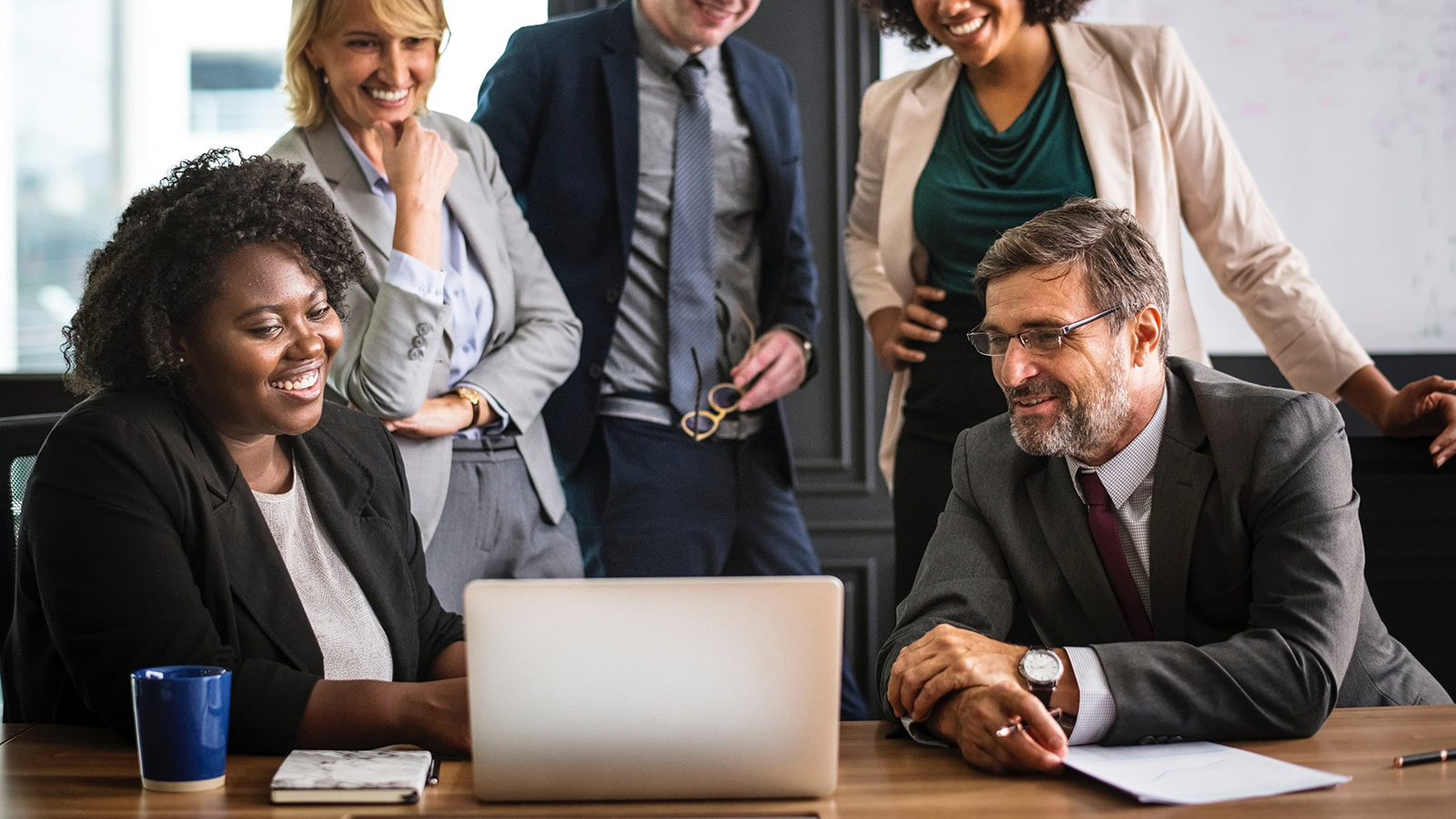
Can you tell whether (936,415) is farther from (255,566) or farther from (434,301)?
(255,566)

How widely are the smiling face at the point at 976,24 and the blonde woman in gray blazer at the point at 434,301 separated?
37.0 inches

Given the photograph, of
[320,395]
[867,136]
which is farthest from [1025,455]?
[867,136]

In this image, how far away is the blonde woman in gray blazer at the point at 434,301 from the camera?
7.32 ft

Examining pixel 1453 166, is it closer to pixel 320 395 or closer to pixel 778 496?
pixel 778 496

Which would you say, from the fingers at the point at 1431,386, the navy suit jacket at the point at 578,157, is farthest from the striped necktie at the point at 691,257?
the fingers at the point at 1431,386

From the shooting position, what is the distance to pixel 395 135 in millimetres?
2410

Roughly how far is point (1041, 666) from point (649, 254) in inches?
64.2

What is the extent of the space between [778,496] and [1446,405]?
53.9 inches

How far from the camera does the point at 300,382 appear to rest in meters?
1.61

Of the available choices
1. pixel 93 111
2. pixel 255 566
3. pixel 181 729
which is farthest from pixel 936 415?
pixel 93 111

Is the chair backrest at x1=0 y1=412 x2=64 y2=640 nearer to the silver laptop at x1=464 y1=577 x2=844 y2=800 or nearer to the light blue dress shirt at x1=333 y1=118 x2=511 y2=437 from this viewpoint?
the light blue dress shirt at x1=333 y1=118 x2=511 y2=437

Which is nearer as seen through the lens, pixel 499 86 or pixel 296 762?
pixel 296 762

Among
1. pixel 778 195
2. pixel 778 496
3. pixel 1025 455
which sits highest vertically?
pixel 778 195

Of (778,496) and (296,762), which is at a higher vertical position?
(296,762)
